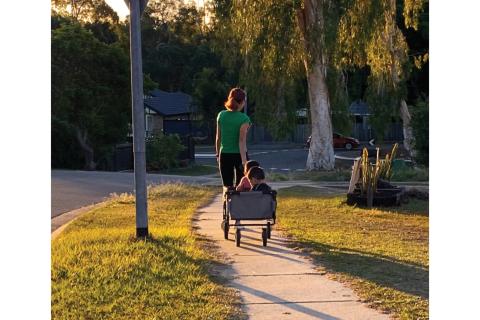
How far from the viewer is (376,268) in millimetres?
7008

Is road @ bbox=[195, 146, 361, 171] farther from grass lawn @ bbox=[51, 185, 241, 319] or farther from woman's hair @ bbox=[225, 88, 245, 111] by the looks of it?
grass lawn @ bbox=[51, 185, 241, 319]

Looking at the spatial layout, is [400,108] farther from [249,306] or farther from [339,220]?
[249,306]

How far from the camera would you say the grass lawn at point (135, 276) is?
5.46m

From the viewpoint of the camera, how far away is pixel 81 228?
10422 mm

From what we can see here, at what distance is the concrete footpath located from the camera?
5.43m

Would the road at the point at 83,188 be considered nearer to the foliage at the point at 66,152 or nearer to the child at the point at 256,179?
the child at the point at 256,179

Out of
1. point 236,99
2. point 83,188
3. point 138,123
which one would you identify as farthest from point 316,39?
point 138,123

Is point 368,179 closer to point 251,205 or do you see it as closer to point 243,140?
point 243,140

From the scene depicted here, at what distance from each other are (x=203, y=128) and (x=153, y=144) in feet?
88.4

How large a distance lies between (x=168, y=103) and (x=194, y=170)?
85.1ft

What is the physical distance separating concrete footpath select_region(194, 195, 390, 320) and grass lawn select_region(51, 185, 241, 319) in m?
A: 0.22

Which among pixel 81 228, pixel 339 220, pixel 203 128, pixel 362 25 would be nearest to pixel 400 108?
pixel 362 25

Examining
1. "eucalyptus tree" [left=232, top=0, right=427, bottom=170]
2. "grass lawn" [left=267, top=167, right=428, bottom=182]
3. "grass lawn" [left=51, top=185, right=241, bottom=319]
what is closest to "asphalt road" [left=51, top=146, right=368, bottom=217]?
"grass lawn" [left=267, top=167, right=428, bottom=182]

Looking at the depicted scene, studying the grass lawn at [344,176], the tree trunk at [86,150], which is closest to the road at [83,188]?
the grass lawn at [344,176]
